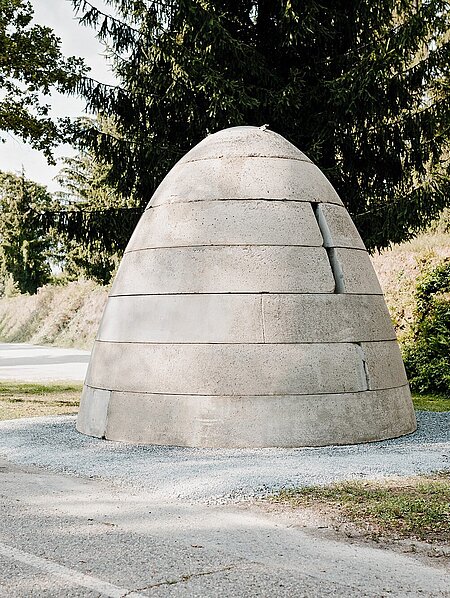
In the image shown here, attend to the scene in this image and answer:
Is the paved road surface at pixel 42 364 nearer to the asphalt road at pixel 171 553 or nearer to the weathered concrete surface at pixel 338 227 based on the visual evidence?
the weathered concrete surface at pixel 338 227

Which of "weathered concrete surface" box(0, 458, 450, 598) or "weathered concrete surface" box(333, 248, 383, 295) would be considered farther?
"weathered concrete surface" box(333, 248, 383, 295)

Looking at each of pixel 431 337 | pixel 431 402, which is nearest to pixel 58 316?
pixel 431 337

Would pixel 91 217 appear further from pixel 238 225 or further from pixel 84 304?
pixel 84 304

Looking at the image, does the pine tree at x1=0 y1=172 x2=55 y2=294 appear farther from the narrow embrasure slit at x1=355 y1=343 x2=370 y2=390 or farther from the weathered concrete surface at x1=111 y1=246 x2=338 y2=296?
the narrow embrasure slit at x1=355 y1=343 x2=370 y2=390

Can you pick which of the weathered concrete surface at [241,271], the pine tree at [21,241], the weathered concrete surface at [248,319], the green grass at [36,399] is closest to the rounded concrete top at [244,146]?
the weathered concrete surface at [241,271]

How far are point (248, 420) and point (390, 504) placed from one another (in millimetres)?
2763

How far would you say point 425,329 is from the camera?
16250mm

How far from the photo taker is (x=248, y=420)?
28.7ft

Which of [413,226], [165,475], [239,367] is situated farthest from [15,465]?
[413,226]

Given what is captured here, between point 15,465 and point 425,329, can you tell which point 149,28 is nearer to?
point 425,329

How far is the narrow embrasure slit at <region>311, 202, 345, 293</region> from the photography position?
31.1 ft

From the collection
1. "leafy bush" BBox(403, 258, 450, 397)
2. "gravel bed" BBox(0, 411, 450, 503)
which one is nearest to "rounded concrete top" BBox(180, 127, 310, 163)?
"gravel bed" BBox(0, 411, 450, 503)

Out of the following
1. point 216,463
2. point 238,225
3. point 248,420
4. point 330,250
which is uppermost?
point 238,225

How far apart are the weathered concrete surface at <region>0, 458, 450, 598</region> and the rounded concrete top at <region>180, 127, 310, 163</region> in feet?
16.7
